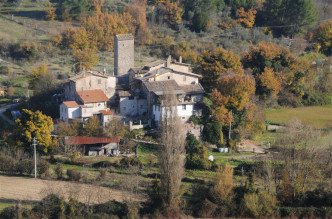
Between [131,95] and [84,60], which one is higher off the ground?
[84,60]

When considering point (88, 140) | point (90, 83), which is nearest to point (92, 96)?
point (90, 83)

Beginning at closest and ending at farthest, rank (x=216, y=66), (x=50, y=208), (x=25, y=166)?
1. (x=50, y=208)
2. (x=25, y=166)
3. (x=216, y=66)

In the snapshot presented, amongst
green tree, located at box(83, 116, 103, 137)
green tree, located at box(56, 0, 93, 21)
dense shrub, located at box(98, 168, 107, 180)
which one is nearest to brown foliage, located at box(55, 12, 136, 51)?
green tree, located at box(56, 0, 93, 21)

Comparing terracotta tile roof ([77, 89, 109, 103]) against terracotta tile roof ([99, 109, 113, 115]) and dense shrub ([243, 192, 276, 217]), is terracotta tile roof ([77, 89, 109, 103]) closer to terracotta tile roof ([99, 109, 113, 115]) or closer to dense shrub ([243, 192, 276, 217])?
terracotta tile roof ([99, 109, 113, 115])

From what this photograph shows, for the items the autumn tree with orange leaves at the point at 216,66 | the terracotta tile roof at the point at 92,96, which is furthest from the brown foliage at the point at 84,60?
the autumn tree with orange leaves at the point at 216,66

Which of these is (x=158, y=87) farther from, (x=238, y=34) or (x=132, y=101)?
(x=238, y=34)

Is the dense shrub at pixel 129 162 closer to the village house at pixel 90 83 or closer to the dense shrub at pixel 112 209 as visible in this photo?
the dense shrub at pixel 112 209

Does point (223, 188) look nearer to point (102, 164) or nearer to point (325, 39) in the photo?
point (102, 164)
